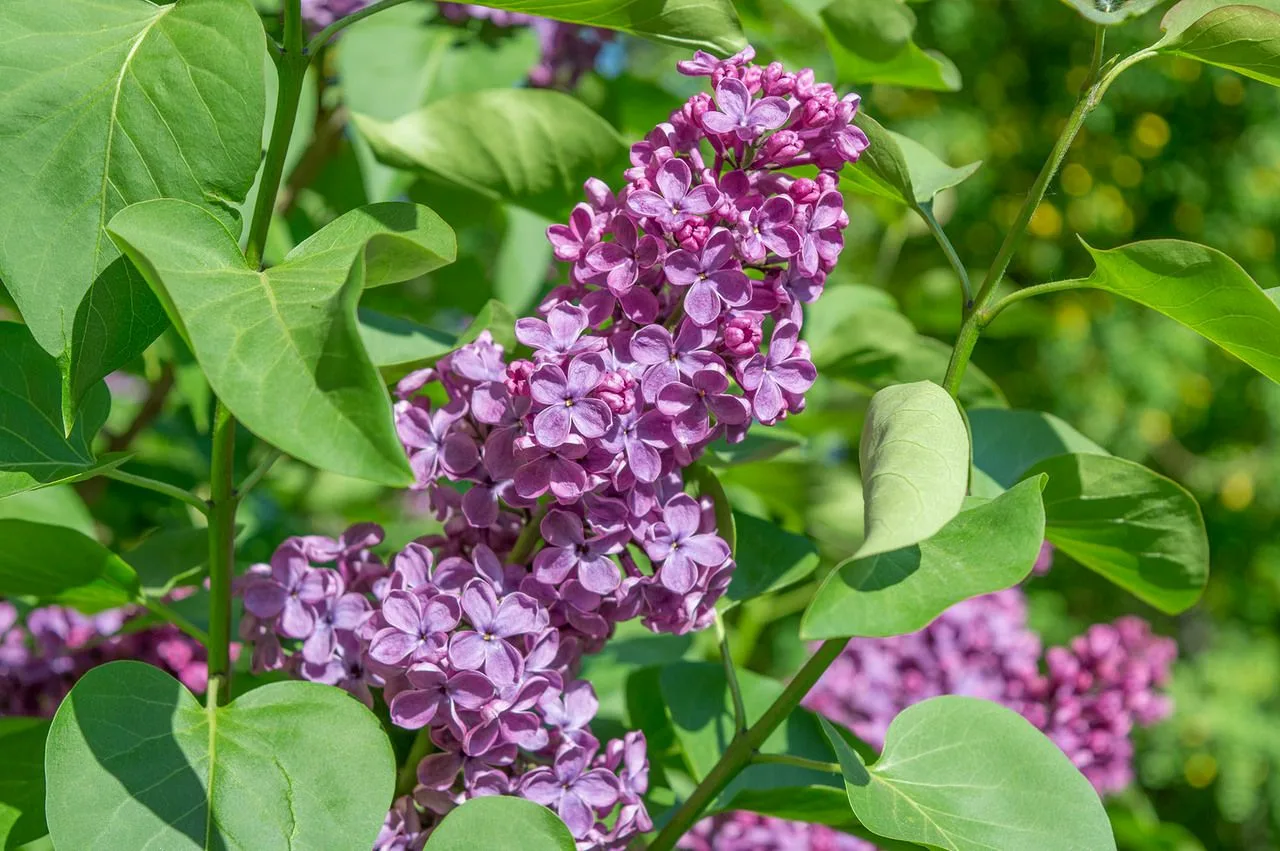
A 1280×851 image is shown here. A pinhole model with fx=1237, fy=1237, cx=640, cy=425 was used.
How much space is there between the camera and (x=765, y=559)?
30.6 inches

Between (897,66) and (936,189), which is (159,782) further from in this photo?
(897,66)

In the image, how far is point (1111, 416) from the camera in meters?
2.81

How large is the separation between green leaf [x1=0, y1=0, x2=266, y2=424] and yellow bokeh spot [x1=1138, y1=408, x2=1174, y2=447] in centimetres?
264

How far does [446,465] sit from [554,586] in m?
0.08

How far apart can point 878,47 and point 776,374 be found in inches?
16.4

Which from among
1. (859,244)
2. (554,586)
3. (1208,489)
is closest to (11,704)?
(554,586)

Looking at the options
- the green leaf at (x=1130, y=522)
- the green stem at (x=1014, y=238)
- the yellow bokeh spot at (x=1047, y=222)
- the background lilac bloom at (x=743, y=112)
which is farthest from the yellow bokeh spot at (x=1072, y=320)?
the background lilac bloom at (x=743, y=112)

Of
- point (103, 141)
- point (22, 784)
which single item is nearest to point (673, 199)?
point (103, 141)

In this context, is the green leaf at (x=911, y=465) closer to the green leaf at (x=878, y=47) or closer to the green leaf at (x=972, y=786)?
the green leaf at (x=972, y=786)

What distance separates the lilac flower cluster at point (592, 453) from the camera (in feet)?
1.94

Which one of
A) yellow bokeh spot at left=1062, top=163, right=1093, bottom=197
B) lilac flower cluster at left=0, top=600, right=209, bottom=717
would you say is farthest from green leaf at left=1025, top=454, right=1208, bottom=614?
A: yellow bokeh spot at left=1062, top=163, right=1093, bottom=197

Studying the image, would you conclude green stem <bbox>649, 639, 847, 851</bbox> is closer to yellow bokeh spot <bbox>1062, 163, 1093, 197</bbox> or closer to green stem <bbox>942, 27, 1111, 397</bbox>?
green stem <bbox>942, 27, 1111, 397</bbox>

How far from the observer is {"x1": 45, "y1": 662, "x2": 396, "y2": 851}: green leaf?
0.55 meters

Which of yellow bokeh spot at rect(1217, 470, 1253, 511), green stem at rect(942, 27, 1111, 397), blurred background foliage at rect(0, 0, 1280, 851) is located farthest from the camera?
yellow bokeh spot at rect(1217, 470, 1253, 511)
